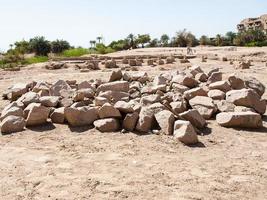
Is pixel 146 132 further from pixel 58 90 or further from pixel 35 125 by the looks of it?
pixel 58 90

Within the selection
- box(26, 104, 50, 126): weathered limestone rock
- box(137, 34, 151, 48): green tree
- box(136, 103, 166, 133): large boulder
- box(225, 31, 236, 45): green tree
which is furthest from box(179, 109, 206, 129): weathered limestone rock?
box(137, 34, 151, 48): green tree

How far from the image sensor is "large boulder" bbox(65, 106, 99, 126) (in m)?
6.26

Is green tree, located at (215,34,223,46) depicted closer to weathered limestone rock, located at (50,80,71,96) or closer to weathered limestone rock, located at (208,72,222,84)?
weathered limestone rock, located at (208,72,222,84)

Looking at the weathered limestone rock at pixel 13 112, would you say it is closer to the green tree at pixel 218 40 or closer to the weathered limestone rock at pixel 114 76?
the weathered limestone rock at pixel 114 76

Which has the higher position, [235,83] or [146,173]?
[235,83]

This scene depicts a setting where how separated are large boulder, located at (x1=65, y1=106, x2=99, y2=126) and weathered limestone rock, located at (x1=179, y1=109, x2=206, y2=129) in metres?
1.44

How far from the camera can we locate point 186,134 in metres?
5.30

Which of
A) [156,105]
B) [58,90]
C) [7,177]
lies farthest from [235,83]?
[7,177]

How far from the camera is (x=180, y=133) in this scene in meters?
5.39

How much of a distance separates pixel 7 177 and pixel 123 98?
3074mm

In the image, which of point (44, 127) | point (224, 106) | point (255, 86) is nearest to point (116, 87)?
point (44, 127)

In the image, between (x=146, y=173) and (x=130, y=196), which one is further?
(x=146, y=173)

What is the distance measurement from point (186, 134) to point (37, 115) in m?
2.53

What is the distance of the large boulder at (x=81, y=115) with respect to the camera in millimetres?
6264
